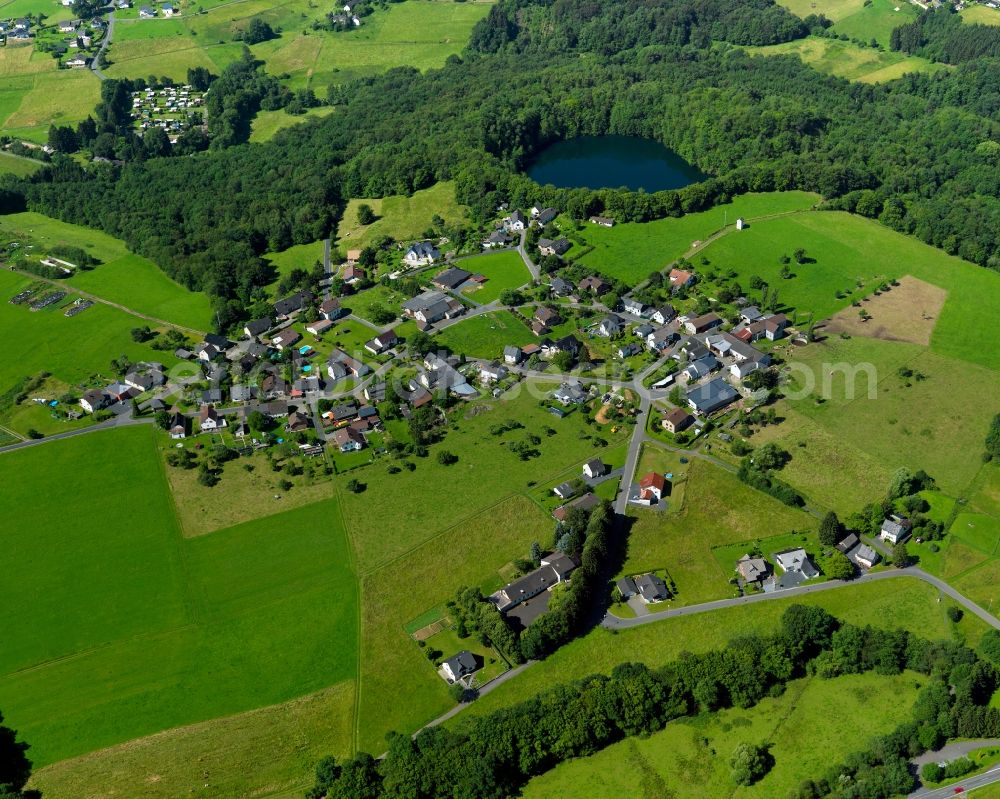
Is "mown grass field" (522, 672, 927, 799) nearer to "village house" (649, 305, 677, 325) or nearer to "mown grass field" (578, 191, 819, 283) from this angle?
"village house" (649, 305, 677, 325)

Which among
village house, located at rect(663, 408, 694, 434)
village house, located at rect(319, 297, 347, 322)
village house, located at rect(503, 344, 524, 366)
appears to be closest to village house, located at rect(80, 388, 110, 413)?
village house, located at rect(319, 297, 347, 322)

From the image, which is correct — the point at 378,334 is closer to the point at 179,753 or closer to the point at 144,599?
the point at 144,599

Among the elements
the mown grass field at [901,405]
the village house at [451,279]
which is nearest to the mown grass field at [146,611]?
the village house at [451,279]

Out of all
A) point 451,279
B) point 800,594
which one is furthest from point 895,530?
point 451,279

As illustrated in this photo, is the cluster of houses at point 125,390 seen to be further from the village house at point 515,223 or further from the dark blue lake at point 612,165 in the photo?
the dark blue lake at point 612,165

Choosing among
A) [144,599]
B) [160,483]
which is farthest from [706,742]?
[160,483]

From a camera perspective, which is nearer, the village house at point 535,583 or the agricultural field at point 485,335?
the village house at point 535,583
